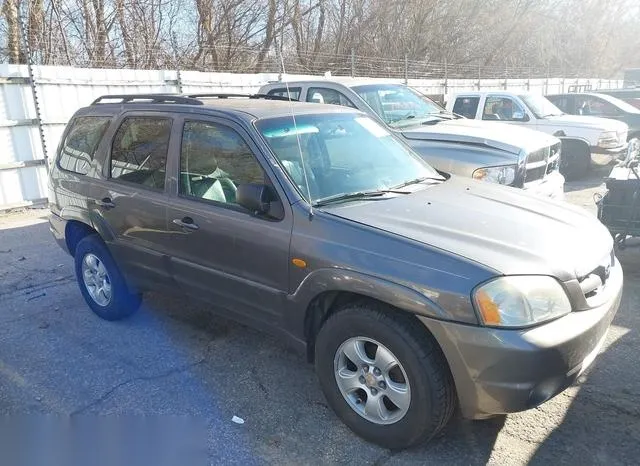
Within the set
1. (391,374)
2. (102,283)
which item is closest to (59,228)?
(102,283)

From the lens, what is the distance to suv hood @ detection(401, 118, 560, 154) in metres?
6.16

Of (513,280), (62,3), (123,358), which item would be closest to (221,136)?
(123,358)

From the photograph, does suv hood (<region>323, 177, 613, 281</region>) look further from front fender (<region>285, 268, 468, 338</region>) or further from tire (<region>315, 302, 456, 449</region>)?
tire (<region>315, 302, 456, 449</region>)

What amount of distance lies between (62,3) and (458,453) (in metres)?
14.9

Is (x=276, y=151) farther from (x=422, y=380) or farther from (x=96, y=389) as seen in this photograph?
(x=96, y=389)

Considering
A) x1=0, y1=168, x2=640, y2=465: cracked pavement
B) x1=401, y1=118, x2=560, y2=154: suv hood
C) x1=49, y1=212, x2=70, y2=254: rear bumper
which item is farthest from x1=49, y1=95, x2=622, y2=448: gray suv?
x1=401, y1=118, x2=560, y2=154: suv hood

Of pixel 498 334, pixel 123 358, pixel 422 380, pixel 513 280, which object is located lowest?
pixel 123 358

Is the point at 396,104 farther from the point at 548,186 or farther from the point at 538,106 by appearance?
the point at 538,106

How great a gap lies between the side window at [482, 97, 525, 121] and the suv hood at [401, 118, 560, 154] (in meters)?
3.43

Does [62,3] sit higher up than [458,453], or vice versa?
[62,3]

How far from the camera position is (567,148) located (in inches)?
413

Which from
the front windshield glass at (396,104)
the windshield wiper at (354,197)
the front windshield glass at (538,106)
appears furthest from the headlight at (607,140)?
the windshield wiper at (354,197)

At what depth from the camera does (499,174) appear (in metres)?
5.89

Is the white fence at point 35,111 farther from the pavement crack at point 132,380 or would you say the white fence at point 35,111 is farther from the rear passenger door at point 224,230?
the pavement crack at point 132,380
